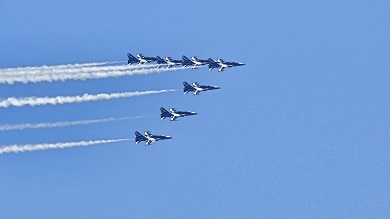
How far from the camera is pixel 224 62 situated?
384 ft

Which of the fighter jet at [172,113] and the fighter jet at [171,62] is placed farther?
the fighter jet at [171,62]

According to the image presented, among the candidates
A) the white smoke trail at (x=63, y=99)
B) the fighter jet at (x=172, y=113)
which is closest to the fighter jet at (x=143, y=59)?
the white smoke trail at (x=63, y=99)

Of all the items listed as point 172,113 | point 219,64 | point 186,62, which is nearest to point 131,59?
point 186,62

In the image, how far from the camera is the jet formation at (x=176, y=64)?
369 ft

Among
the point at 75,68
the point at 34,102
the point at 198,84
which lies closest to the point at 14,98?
the point at 34,102

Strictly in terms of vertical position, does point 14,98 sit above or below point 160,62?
below

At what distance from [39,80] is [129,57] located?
49.6 feet

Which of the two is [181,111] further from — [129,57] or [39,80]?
[39,80]

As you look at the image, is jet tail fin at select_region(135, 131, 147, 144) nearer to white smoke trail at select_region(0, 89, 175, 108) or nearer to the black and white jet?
white smoke trail at select_region(0, 89, 175, 108)

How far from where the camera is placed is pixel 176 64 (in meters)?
116

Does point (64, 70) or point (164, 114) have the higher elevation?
point (64, 70)

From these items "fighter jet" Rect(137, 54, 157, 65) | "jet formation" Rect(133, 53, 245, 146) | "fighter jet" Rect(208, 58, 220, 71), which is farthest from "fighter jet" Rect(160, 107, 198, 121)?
"fighter jet" Rect(208, 58, 220, 71)

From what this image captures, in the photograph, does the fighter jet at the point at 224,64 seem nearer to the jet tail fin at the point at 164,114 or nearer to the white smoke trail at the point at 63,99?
the white smoke trail at the point at 63,99

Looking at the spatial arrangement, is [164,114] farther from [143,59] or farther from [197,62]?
[197,62]
